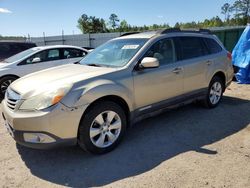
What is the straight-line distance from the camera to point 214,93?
5.94 meters

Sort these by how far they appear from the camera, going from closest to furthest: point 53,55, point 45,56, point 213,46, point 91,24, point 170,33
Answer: point 170,33 < point 213,46 < point 45,56 < point 53,55 < point 91,24

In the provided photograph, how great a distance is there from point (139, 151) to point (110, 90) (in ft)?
3.30

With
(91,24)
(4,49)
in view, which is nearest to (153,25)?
(91,24)

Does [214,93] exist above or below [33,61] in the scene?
below

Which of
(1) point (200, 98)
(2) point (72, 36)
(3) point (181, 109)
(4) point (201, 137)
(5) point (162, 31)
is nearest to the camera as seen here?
(4) point (201, 137)

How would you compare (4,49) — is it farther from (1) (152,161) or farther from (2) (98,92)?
(1) (152,161)

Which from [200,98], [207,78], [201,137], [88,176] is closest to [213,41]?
[207,78]

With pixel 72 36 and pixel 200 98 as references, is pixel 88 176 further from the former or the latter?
pixel 72 36

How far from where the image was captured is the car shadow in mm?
3407

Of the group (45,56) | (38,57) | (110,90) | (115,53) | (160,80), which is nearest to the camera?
(110,90)

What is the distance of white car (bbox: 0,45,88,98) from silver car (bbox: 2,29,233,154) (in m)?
3.17

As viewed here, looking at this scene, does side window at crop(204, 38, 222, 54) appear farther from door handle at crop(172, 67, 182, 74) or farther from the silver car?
door handle at crop(172, 67, 182, 74)

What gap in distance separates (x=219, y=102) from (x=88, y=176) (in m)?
3.99

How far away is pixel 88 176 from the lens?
132 inches
